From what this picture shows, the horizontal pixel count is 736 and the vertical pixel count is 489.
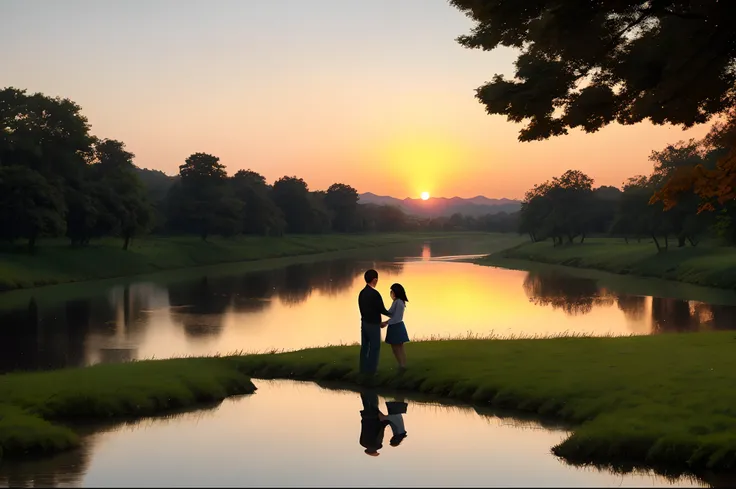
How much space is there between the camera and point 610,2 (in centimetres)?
1638

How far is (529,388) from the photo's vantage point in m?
19.8

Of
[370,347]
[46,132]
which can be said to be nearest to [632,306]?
[370,347]

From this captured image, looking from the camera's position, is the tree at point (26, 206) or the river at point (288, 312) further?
the tree at point (26, 206)

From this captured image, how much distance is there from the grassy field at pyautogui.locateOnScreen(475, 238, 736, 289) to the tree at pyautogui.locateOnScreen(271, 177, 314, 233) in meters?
72.8

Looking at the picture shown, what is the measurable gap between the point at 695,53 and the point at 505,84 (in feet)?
13.3

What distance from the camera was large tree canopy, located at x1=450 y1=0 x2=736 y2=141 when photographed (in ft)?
53.8

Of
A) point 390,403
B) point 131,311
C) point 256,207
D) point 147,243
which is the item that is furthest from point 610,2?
point 256,207

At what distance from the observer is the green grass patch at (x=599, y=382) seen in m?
14.8

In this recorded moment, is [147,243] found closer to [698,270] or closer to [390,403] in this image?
[698,270]

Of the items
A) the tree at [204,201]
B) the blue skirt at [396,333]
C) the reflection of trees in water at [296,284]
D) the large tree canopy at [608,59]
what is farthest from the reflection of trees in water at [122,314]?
the tree at [204,201]

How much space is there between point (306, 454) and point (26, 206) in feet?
221

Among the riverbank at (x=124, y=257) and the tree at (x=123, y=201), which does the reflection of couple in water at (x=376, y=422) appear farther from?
the tree at (x=123, y=201)

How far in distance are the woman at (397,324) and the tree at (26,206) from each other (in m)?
60.6

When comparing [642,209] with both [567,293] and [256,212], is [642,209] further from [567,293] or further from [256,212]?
[256,212]
